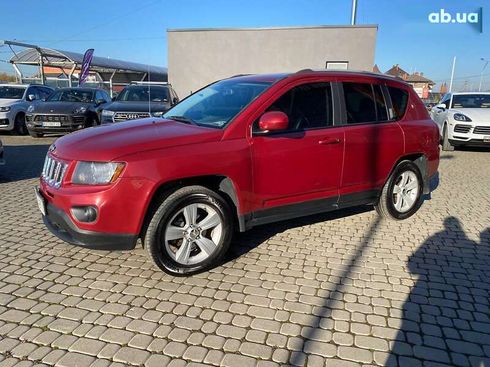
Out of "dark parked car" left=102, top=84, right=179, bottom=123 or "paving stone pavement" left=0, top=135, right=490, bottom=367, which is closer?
"paving stone pavement" left=0, top=135, right=490, bottom=367

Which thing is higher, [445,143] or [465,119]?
[465,119]

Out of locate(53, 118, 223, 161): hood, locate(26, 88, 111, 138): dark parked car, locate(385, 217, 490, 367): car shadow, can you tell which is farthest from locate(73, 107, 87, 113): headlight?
locate(385, 217, 490, 367): car shadow

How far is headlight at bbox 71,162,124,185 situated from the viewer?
10.1 ft

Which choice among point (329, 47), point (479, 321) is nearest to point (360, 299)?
point (479, 321)

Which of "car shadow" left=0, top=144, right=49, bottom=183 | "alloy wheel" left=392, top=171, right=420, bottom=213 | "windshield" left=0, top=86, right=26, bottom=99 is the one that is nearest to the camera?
"alloy wheel" left=392, top=171, right=420, bottom=213

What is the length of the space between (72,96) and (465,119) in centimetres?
1164

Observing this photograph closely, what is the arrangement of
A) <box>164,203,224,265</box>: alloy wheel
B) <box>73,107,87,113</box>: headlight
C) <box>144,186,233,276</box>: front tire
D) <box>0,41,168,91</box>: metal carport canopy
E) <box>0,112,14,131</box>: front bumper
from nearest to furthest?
1. <box>144,186,233,276</box>: front tire
2. <box>164,203,224,265</box>: alloy wheel
3. <box>73,107,87,113</box>: headlight
4. <box>0,112,14,131</box>: front bumper
5. <box>0,41,168,91</box>: metal carport canopy

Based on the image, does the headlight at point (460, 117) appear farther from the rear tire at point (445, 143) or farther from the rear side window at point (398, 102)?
the rear side window at point (398, 102)

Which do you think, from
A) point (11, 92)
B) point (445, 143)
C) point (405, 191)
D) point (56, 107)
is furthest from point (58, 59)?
point (405, 191)

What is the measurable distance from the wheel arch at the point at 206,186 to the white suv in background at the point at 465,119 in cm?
950

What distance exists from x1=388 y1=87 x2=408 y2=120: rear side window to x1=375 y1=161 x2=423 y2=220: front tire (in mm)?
606

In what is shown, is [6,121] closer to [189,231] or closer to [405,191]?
[189,231]

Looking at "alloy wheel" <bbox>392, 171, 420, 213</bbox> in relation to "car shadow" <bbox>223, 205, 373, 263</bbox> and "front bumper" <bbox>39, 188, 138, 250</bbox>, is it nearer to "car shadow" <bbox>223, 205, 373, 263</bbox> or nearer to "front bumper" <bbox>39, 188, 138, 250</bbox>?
"car shadow" <bbox>223, 205, 373, 263</bbox>

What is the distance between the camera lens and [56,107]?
11.4 metres
